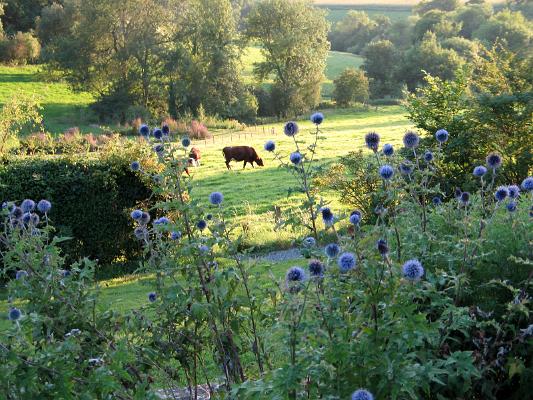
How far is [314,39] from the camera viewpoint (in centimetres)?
5850

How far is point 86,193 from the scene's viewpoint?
13336mm

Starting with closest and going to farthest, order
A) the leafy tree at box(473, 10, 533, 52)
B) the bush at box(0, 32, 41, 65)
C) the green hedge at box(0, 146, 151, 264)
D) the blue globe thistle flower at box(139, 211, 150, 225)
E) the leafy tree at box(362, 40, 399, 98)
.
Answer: the blue globe thistle flower at box(139, 211, 150, 225), the green hedge at box(0, 146, 151, 264), the bush at box(0, 32, 41, 65), the leafy tree at box(362, 40, 399, 98), the leafy tree at box(473, 10, 533, 52)

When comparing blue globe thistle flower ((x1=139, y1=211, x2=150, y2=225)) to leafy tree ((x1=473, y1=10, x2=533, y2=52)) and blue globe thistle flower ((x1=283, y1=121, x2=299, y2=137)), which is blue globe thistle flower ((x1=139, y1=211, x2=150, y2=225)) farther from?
leafy tree ((x1=473, y1=10, x2=533, y2=52))

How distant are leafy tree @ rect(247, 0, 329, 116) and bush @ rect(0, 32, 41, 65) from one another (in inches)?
768

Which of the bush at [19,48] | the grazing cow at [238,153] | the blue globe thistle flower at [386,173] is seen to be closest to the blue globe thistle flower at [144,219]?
the blue globe thistle flower at [386,173]

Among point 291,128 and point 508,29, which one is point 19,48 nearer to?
point 508,29

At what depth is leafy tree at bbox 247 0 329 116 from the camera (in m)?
55.8

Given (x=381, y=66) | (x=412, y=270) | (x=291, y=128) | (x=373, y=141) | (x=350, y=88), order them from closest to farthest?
1. (x=412, y=270)
2. (x=373, y=141)
3. (x=291, y=128)
4. (x=350, y=88)
5. (x=381, y=66)

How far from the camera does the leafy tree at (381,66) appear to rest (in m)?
64.0

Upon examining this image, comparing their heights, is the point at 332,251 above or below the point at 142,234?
above

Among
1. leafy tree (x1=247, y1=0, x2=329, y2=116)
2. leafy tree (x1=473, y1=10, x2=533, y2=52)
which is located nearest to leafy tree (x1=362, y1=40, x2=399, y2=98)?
leafy tree (x1=247, y1=0, x2=329, y2=116)

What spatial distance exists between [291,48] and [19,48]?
2446 centimetres

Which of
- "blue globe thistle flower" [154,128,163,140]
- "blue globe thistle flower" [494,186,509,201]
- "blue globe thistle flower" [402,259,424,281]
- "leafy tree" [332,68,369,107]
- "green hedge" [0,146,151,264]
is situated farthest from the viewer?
"leafy tree" [332,68,369,107]

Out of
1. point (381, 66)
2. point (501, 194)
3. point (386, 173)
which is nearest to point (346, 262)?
point (386, 173)
